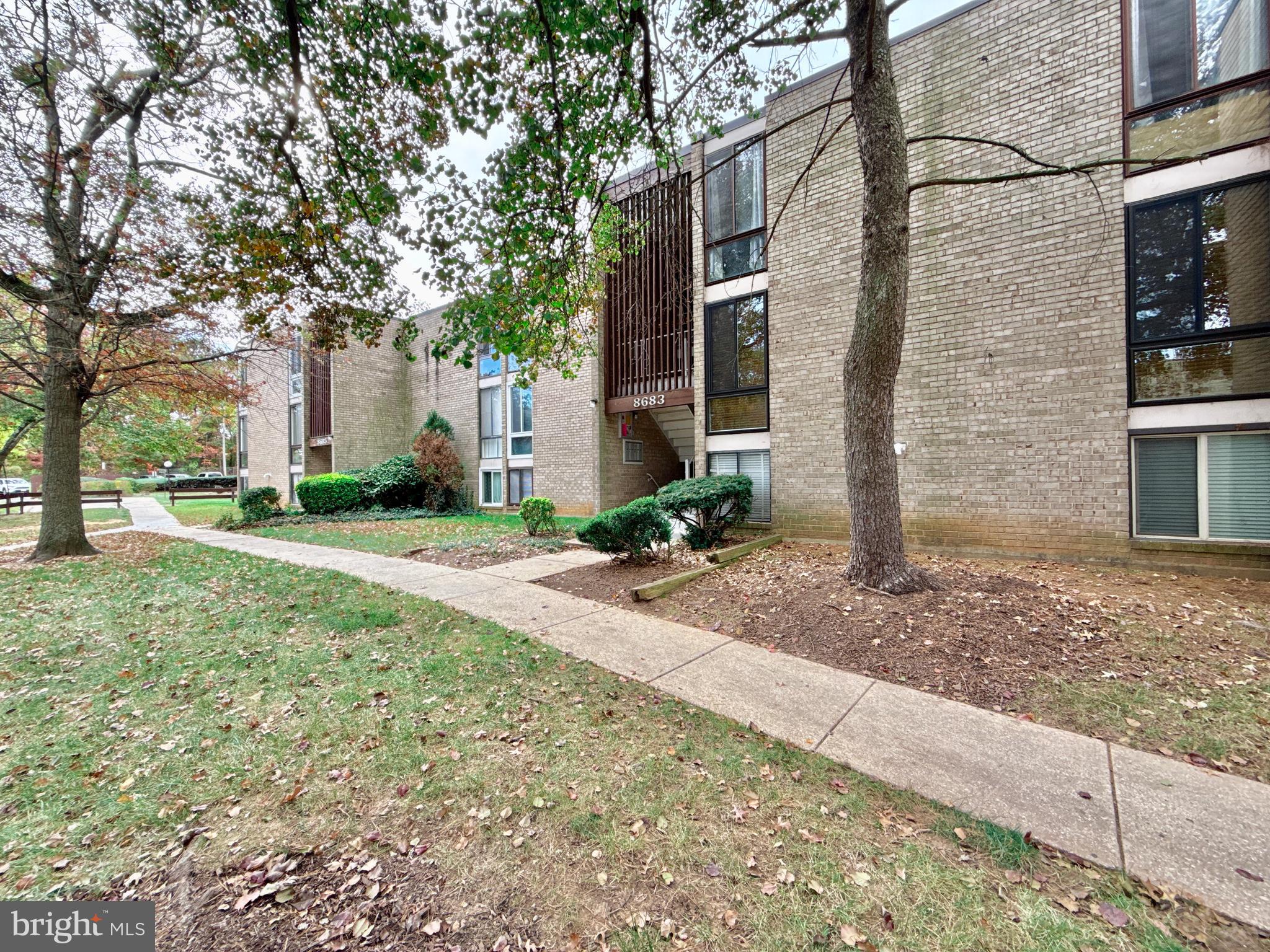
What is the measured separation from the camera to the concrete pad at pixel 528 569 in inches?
288

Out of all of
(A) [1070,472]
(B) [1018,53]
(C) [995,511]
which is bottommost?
(C) [995,511]

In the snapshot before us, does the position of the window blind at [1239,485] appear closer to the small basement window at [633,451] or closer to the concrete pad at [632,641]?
Answer: the concrete pad at [632,641]

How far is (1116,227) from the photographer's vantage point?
6.68m

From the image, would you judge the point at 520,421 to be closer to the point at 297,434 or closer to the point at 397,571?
the point at 397,571

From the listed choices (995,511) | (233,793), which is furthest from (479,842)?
(995,511)

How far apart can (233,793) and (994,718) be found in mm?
4560

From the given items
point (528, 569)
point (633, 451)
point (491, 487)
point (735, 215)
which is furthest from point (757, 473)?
point (491, 487)

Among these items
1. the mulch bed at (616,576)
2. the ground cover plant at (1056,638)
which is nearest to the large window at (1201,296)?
the ground cover plant at (1056,638)

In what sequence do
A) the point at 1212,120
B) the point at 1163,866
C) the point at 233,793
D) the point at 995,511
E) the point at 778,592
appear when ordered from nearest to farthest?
the point at 1163,866, the point at 233,793, the point at 778,592, the point at 1212,120, the point at 995,511

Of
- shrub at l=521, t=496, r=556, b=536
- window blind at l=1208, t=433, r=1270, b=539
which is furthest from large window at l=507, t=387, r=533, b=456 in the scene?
window blind at l=1208, t=433, r=1270, b=539

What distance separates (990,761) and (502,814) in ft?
8.94

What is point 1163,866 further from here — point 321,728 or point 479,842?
point 321,728

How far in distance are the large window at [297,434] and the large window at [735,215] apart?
1907cm

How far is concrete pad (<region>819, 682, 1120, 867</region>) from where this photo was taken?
2357 mm
